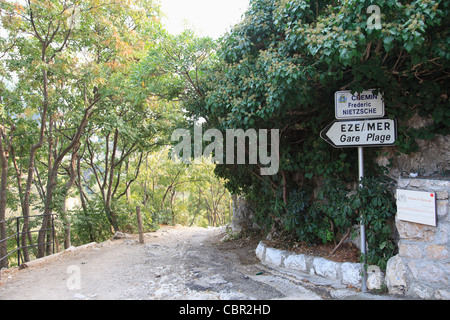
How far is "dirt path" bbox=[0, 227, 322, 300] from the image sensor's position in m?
4.30

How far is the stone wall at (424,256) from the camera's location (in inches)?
138

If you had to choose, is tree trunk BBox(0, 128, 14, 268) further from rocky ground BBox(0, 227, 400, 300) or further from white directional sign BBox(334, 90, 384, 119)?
white directional sign BBox(334, 90, 384, 119)

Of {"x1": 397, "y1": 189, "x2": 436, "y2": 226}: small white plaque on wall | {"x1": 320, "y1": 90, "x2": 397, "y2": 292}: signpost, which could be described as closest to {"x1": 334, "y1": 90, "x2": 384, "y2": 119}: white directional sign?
{"x1": 320, "y1": 90, "x2": 397, "y2": 292}: signpost

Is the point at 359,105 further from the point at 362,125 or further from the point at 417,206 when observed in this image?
the point at 417,206

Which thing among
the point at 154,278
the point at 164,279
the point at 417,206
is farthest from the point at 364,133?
the point at 154,278

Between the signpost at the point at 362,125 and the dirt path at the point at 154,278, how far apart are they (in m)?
1.63

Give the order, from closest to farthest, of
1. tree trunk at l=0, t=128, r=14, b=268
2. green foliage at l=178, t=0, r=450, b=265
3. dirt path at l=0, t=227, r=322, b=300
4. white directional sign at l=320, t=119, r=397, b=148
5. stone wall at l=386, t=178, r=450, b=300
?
green foliage at l=178, t=0, r=450, b=265 < stone wall at l=386, t=178, r=450, b=300 < white directional sign at l=320, t=119, r=397, b=148 < dirt path at l=0, t=227, r=322, b=300 < tree trunk at l=0, t=128, r=14, b=268

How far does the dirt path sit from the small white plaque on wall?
1.58 meters

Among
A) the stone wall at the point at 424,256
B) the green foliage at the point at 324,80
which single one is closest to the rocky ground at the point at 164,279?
the stone wall at the point at 424,256

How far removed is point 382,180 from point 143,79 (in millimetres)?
5060

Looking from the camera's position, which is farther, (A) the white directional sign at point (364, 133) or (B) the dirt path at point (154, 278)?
(B) the dirt path at point (154, 278)

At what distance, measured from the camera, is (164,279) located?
5.04 metres

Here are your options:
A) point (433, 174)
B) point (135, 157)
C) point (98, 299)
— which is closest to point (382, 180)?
point (433, 174)

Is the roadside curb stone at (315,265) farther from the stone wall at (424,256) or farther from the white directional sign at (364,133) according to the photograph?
the white directional sign at (364,133)
